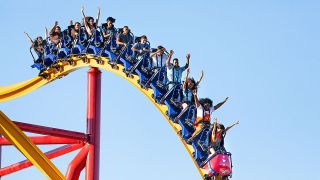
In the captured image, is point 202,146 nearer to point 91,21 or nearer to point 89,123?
point 91,21

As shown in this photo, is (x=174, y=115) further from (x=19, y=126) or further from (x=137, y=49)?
(x=19, y=126)

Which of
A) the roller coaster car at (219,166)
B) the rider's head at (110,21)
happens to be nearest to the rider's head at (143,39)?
the rider's head at (110,21)

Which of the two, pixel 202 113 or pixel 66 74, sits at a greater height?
pixel 66 74

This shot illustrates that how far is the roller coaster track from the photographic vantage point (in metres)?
12.8

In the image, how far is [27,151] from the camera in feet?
42.8

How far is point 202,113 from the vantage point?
12.5 metres

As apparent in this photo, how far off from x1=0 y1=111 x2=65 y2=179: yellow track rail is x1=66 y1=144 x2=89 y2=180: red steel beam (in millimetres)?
1188

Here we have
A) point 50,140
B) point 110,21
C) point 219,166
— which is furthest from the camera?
point 50,140

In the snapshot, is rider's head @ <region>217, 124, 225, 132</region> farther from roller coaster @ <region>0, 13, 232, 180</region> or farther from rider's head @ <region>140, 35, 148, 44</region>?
rider's head @ <region>140, 35, 148, 44</region>

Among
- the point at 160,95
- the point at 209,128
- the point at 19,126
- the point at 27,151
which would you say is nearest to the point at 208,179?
the point at 209,128

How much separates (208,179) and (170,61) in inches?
70.4

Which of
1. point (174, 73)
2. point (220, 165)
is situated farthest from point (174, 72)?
point (220, 165)

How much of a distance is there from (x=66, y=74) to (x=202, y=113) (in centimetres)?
311

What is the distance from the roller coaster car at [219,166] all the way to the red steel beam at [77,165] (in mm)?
2756
